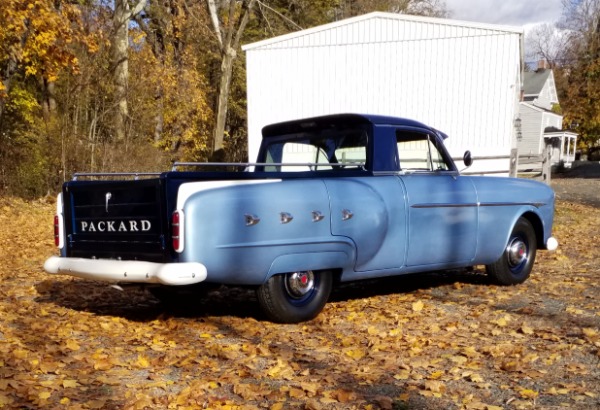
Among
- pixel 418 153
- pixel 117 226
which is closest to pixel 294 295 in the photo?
pixel 117 226

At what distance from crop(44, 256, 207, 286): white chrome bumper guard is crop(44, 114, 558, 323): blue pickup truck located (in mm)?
11

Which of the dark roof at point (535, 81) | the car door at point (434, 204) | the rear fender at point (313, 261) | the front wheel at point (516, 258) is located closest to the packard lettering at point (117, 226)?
the rear fender at point (313, 261)

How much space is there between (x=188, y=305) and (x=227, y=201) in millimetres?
2094

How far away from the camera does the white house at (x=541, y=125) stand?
1784 inches

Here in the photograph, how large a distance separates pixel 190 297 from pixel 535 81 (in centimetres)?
5111

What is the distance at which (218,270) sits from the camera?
4.95m

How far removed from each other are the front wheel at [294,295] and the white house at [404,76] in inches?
602

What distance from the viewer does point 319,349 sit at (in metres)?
4.90

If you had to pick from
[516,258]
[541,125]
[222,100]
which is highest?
[222,100]

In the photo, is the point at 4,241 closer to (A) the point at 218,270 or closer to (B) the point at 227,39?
(A) the point at 218,270

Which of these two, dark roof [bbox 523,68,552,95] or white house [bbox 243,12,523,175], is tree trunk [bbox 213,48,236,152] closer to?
white house [bbox 243,12,523,175]

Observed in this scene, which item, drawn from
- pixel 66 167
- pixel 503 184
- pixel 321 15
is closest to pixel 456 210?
pixel 503 184

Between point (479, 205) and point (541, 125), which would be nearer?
point (479, 205)

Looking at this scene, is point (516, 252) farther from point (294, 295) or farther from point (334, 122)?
point (294, 295)
